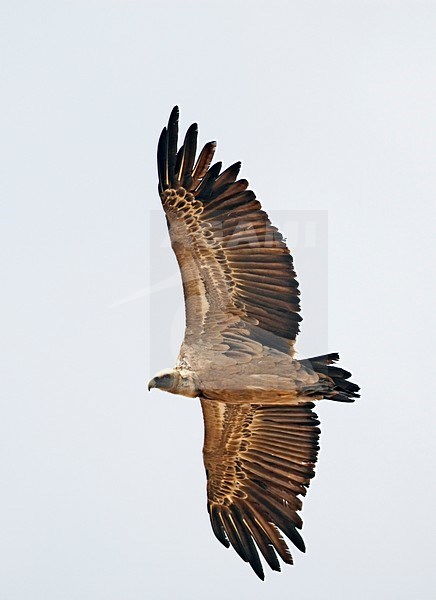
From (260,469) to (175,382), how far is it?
7.12ft

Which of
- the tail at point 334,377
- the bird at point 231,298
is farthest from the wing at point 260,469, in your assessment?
the tail at point 334,377

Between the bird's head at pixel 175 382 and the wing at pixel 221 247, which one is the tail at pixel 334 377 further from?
the bird's head at pixel 175 382

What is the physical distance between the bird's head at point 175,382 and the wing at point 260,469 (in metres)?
0.95

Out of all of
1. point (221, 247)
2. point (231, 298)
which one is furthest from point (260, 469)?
point (221, 247)

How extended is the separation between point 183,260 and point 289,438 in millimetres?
3002

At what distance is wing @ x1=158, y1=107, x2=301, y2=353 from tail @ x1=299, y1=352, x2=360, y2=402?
39cm

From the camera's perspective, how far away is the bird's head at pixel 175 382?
1861 cm

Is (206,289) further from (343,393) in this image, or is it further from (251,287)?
(343,393)

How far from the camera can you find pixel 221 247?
18.7m

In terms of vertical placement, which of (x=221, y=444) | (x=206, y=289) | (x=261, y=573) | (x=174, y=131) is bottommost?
Result: (x=261, y=573)

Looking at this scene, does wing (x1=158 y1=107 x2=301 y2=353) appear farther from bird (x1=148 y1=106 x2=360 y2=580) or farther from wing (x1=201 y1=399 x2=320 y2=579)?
wing (x1=201 y1=399 x2=320 y2=579)

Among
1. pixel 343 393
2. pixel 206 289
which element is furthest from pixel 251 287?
pixel 343 393

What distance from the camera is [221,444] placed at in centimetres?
2005

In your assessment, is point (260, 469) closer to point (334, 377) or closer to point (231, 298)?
point (334, 377)
